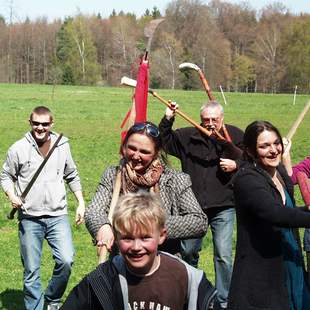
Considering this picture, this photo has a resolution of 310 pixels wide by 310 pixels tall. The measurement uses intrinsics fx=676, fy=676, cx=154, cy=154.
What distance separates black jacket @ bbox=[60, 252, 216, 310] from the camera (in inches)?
112

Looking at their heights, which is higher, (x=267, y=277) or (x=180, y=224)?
(x=180, y=224)

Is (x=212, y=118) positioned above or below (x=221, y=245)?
above

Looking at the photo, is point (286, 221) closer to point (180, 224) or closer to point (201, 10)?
point (180, 224)

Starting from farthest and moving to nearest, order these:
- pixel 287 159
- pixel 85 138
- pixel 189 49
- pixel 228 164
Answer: pixel 189 49, pixel 85 138, pixel 228 164, pixel 287 159

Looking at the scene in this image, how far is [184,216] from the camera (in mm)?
3852

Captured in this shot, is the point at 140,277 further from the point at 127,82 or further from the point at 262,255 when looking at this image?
the point at 127,82

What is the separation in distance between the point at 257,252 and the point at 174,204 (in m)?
0.56

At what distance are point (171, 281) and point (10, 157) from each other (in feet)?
11.6

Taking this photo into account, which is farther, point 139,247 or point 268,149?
point 268,149

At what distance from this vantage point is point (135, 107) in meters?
4.82

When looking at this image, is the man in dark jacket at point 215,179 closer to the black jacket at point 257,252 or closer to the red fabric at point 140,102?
the red fabric at point 140,102

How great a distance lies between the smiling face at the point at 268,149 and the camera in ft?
12.6

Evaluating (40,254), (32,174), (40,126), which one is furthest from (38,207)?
(40,126)

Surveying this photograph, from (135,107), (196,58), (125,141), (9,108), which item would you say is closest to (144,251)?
(125,141)
